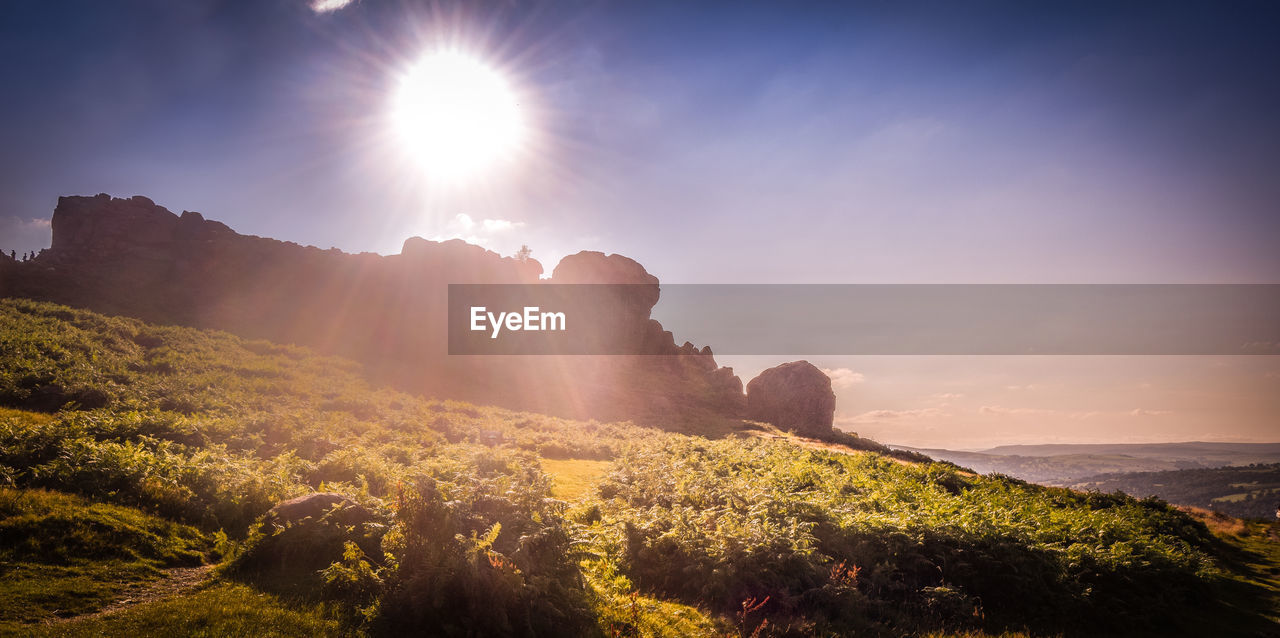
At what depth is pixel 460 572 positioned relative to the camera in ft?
26.7

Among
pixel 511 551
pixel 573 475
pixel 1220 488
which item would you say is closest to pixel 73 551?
pixel 511 551

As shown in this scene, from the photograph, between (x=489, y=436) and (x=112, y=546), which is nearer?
(x=112, y=546)

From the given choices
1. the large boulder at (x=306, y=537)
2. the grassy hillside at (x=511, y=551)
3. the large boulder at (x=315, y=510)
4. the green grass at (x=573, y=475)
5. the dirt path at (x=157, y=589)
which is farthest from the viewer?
the green grass at (x=573, y=475)

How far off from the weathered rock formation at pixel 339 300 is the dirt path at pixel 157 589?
156 feet

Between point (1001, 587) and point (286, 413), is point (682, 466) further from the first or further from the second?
point (286, 413)

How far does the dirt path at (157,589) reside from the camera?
286 inches

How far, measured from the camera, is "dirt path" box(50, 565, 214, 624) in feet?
23.8

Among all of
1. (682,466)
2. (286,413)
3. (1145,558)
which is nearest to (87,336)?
(286,413)

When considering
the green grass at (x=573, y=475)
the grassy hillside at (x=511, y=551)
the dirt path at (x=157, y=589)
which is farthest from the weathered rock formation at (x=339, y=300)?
the dirt path at (x=157, y=589)

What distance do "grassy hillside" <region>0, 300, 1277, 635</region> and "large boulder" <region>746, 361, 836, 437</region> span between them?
57.4 meters

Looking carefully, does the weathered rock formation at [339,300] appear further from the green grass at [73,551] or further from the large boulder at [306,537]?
the green grass at [73,551]

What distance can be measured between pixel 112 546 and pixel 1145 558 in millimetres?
25927

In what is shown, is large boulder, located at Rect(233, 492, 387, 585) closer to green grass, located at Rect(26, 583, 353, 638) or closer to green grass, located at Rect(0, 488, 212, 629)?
green grass, located at Rect(0, 488, 212, 629)

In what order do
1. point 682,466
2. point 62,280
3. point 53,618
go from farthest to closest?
point 62,280 → point 682,466 → point 53,618
